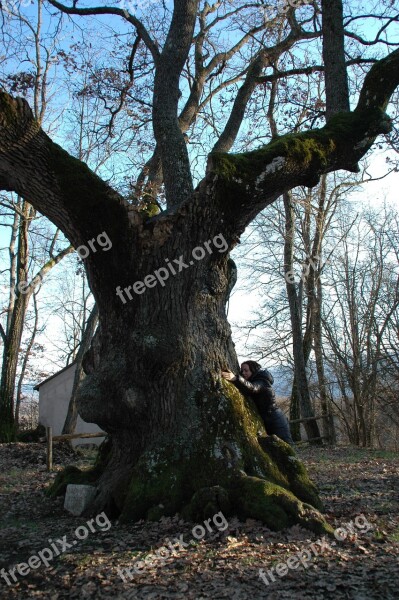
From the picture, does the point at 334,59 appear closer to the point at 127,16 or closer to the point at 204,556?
the point at 127,16

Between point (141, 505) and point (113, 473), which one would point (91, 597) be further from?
point (113, 473)

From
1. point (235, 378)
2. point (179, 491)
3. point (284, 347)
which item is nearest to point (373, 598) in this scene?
point (179, 491)

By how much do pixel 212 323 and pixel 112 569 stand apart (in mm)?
3417

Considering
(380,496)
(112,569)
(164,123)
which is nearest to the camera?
(112,569)

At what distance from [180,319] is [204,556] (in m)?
2.92

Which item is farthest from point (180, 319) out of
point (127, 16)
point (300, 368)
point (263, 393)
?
point (300, 368)

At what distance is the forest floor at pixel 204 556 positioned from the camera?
4473 millimetres

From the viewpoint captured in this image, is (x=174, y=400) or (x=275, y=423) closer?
(x=174, y=400)

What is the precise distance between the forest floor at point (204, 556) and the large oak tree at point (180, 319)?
0.36m

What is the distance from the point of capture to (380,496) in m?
8.12

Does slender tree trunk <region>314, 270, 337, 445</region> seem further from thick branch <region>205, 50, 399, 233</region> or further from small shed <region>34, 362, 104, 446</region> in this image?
thick branch <region>205, 50, 399, 233</region>

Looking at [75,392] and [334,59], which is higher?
[334,59]

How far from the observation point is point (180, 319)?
7.05m

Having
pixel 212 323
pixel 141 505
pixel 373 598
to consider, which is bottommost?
pixel 373 598
